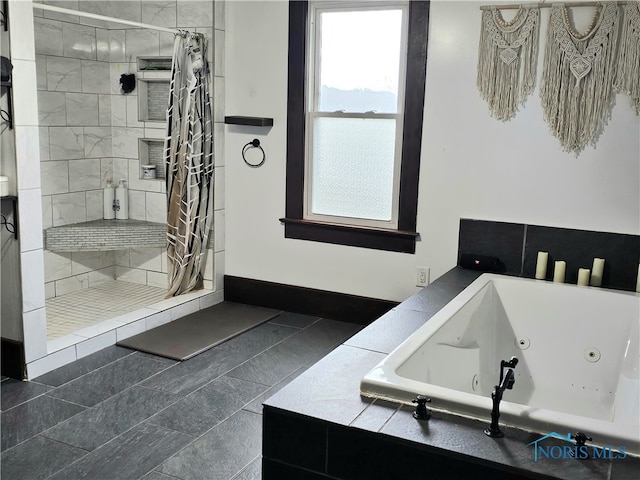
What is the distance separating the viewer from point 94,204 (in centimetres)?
479

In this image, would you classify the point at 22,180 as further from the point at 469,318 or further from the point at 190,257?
the point at 469,318

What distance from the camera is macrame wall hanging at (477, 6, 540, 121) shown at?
3.48 meters

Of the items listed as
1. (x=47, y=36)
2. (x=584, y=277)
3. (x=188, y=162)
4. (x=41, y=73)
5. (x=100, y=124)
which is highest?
(x=47, y=36)

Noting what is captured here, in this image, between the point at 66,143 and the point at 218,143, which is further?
the point at 66,143

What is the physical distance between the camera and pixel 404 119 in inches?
152

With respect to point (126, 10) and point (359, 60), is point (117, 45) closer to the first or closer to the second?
point (126, 10)

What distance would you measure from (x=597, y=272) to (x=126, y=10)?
3.49m

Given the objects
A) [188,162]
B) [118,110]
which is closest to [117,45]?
[118,110]

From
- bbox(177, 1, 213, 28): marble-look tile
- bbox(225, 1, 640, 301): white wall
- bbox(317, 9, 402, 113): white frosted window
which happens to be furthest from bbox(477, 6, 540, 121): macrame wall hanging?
bbox(177, 1, 213, 28): marble-look tile

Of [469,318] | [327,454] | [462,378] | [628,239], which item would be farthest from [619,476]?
[628,239]

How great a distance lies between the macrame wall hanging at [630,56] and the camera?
3.23 metres

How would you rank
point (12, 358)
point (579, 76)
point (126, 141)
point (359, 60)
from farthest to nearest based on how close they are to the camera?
point (126, 141)
point (359, 60)
point (579, 76)
point (12, 358)

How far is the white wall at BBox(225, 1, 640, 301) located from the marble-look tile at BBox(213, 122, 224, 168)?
0.15 feet

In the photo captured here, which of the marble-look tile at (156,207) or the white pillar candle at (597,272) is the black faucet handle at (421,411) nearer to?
the white pillar candle at (597,272)
